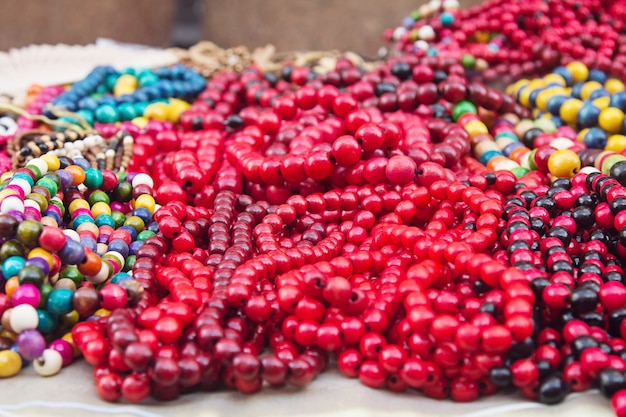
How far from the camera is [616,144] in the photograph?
1132 mm

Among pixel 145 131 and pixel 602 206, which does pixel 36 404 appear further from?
pixel 602 206

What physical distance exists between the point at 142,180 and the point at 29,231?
30cm

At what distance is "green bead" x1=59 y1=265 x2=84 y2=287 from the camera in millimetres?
852

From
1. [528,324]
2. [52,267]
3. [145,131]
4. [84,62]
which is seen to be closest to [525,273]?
[528,324]

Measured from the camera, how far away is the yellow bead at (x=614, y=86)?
4.49ft

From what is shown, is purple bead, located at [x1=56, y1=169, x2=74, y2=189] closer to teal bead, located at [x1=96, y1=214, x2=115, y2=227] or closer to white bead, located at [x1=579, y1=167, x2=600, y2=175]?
teal bead, located at [x1=96, y1=214, x2=115, y2=227]

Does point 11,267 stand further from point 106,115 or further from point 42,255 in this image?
point 106,115

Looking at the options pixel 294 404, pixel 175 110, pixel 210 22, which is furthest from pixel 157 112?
pixel 210 22

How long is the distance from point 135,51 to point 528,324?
52.6 inches

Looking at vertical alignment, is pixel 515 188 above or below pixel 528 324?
above

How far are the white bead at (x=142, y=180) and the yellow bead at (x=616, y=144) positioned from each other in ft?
2.62

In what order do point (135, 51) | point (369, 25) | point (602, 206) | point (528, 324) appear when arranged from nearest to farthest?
point (528, 324) → point (602, 206) → point (135, 51) → point (369, 25)

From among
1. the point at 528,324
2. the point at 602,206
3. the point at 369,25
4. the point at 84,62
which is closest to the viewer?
the point at 528,324

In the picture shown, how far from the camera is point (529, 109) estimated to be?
1375 mm
